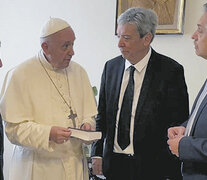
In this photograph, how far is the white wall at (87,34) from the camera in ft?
9.45

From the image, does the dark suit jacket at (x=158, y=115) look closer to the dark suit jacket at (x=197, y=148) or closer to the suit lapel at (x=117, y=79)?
the suit lapel at (x=117, y=79)

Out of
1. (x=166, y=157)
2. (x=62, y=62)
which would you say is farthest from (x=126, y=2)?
(x=166, y=157)

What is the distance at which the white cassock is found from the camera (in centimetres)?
176

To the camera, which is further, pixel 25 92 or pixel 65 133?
pixel 25 92

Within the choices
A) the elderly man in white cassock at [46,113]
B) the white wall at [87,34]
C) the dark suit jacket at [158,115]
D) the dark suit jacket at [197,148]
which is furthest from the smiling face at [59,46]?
the white wall at [87,34]

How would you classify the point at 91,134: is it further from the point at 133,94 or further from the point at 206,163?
the point at 206,163

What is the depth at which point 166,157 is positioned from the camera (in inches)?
81.0

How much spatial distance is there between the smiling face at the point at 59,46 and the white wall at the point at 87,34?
4.30ft

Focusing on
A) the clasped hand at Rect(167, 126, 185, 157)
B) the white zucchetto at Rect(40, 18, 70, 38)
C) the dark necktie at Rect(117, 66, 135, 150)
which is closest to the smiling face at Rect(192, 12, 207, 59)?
the clasped hand at Rect(167, 126, 185, 157)

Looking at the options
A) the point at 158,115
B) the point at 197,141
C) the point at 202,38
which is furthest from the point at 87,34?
the point at 197,141

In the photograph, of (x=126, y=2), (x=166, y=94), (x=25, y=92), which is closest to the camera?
(x=25, y=92)

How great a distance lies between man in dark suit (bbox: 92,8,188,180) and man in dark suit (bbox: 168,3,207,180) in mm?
432

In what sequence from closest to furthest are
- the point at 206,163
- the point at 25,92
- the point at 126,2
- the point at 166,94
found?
the point at 206,163
the point at 25,92
the point at 166,94
the point at 126,2

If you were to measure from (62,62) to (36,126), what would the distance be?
397mm
